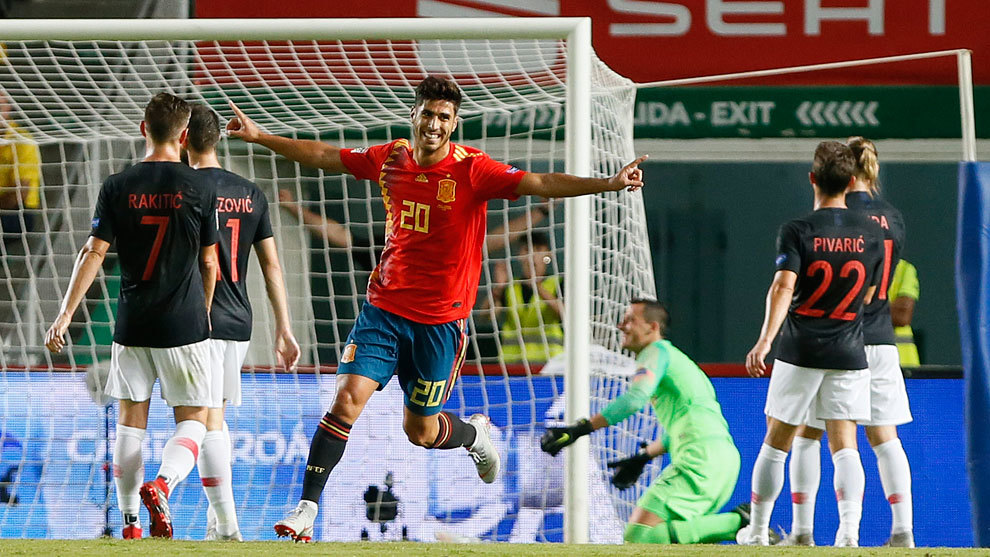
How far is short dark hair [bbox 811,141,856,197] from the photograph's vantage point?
5391 millimetres

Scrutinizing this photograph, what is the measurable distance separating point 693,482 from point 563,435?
43.3 inches

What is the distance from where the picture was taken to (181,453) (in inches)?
189

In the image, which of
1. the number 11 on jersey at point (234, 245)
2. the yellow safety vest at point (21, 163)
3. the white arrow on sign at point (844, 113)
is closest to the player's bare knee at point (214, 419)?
the number 11 on jersey at point (234, 245)

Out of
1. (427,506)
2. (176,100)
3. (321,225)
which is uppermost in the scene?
(176,100)

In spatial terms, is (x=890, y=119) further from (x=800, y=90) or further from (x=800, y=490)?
(x=800, y=490)

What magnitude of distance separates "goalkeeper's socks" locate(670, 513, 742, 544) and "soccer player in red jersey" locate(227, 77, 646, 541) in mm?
1380

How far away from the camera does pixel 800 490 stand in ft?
18.2

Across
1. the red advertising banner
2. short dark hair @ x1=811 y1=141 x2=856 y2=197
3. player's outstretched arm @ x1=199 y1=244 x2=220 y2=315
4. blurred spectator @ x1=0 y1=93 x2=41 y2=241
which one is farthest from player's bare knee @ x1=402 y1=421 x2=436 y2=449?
the red advertising banner

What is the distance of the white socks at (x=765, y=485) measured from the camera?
5.54 meters

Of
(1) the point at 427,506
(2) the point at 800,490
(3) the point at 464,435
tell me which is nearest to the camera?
(3) the point at 464,435

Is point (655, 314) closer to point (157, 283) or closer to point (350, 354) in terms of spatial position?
point (350, 354)

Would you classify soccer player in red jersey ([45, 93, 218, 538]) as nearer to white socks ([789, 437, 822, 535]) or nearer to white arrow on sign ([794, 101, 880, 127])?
white socks ([789, 437, 822, 535])

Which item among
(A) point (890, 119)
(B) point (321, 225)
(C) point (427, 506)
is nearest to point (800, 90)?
(A) point (890, 119)

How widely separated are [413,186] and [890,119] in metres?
5.37
